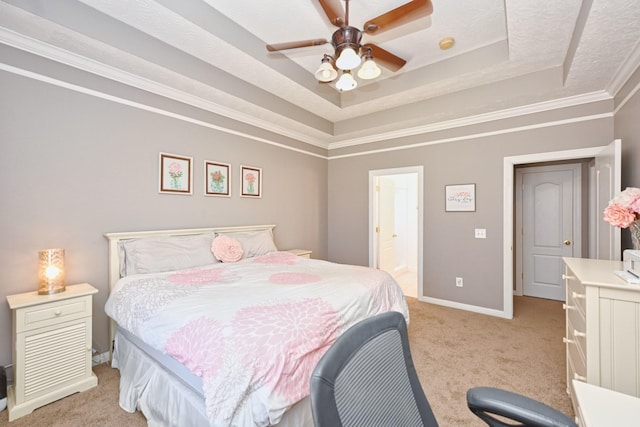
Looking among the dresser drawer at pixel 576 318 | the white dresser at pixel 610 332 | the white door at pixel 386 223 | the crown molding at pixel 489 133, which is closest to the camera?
the white dresser at pixel 610 332

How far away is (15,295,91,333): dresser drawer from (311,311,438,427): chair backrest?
229 cm

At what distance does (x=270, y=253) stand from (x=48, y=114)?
2368 mm

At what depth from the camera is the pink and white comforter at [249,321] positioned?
47.0 inches

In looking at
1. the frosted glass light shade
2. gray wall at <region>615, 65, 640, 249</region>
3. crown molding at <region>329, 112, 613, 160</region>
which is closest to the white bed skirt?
the frosted glass light shade

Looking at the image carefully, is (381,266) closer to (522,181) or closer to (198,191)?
(522,181)

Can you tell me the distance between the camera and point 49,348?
1927 mm

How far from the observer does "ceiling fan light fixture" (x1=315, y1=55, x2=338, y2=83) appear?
2.04 meters

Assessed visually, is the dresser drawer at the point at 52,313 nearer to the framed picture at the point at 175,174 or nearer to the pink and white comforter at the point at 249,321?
the pink and white comforter at the point at 249,321

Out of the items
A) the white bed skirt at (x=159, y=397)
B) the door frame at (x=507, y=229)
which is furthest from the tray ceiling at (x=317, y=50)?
the white bed skirt at (x=159, y=397)

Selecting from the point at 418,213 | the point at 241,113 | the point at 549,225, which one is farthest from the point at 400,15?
the point at 549,225

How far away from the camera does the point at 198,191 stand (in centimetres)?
320

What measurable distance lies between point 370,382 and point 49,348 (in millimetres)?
2372

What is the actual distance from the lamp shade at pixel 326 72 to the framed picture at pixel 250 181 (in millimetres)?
1851

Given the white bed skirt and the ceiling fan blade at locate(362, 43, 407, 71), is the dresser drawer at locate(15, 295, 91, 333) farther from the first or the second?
the ceiling fan blade at locate(362, 43, 407, 71)
